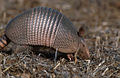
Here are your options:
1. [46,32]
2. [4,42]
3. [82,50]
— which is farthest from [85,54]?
[4,42]

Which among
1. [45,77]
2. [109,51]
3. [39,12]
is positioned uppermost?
[39,12]

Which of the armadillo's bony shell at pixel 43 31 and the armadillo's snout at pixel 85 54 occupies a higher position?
the armadillo's bony shell at pixel 43 31

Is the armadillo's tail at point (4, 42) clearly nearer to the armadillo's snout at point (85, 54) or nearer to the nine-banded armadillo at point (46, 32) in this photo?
the nine-banded armadillo at point (46, 32)

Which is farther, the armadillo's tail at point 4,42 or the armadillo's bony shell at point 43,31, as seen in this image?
the armadillo's tail at point 4,42

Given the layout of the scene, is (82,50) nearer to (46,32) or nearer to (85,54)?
(85,54)

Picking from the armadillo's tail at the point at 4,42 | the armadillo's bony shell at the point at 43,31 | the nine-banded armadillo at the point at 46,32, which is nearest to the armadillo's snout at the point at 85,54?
the nine-banded armadillo at the point at 46,32

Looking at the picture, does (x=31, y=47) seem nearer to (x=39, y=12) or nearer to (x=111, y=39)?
(x=39, y=12)

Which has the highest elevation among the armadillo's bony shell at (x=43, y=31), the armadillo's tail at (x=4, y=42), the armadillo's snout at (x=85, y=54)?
the armadillo's bony shell at (x=43, y=31)

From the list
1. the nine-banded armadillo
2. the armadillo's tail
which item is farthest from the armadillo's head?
the armadillo's tail

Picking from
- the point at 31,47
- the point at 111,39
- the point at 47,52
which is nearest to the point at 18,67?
the point at 31,47
